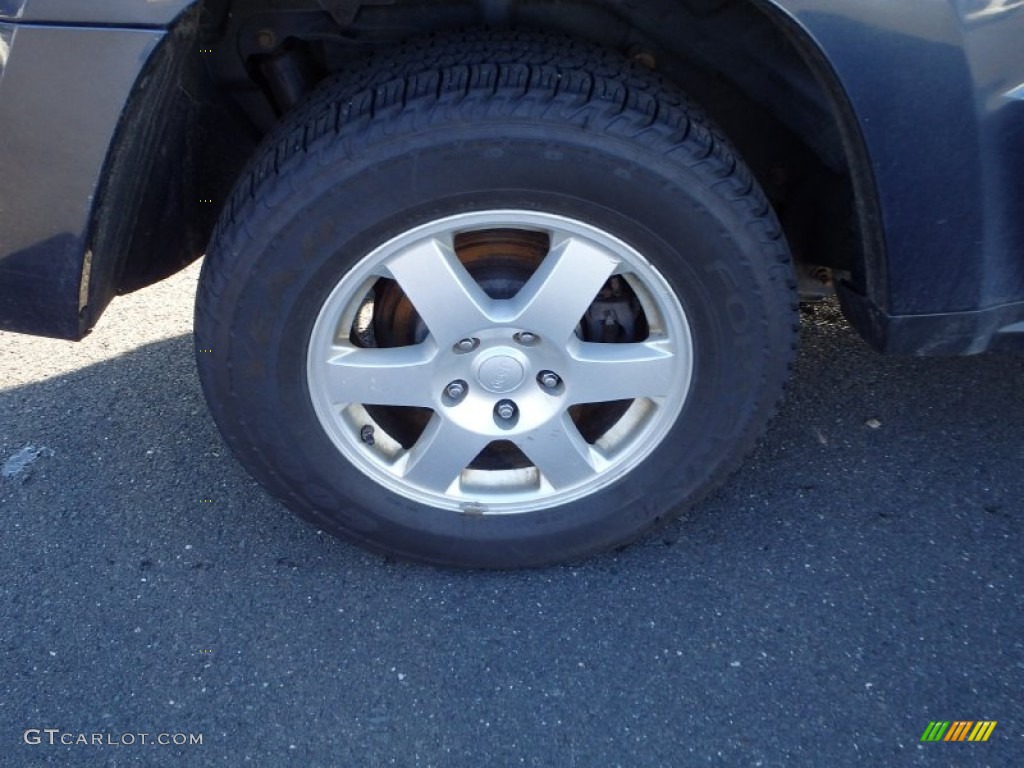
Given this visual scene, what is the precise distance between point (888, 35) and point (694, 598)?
126 centimetres

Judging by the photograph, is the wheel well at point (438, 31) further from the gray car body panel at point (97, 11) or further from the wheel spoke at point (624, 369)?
the wheel spoke at point (624, 369)

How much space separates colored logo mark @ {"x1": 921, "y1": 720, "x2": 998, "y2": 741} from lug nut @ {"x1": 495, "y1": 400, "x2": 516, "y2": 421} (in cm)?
106

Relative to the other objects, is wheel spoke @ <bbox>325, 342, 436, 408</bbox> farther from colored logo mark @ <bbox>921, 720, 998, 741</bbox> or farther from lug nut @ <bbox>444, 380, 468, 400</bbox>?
colored logo mark @ <bbox>921, 720, 998, 741</bbox>

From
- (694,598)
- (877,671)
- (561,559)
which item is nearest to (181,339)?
(561,559)

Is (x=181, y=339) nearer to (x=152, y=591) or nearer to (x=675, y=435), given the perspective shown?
(x=152, y=591)

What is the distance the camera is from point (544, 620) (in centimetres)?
210

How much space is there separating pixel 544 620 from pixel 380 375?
26.6 inches

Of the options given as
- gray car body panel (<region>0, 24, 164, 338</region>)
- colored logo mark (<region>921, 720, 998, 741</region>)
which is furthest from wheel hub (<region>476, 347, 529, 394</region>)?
colored logo mark (<region>921, 720, 998, 741</region>)

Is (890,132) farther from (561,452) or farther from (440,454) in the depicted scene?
(440,454)

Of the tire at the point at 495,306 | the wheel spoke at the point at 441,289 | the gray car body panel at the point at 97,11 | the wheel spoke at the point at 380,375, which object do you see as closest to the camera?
the gray car body panel at the point at 97,11

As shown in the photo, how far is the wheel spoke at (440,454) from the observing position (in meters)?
2.08

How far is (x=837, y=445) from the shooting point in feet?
8.52

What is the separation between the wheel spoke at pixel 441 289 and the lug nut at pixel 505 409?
0.66 ft

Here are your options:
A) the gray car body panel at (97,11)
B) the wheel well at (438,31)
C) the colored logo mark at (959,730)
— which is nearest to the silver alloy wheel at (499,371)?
the wheel well at (438,31)
